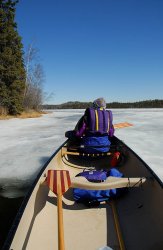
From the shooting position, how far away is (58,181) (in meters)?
2.95

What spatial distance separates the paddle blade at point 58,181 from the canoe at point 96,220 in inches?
3.7

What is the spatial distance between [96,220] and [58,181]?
2.03 ft

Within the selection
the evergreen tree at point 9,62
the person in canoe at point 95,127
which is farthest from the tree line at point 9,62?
the person in canoe at point 95,127

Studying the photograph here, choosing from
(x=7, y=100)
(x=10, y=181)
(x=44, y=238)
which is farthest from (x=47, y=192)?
(x=7, y=100)

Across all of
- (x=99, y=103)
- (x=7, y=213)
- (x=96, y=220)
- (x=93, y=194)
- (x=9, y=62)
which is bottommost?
(x=7, y=213)

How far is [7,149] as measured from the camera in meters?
7.64

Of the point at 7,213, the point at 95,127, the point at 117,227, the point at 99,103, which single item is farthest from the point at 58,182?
the point at 99,103

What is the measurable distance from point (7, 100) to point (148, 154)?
51.7ft

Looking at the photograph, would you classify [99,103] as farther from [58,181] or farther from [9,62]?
[9,62]

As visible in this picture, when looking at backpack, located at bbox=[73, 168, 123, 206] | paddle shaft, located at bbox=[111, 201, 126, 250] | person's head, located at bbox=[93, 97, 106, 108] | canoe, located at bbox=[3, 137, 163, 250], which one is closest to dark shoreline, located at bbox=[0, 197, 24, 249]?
canoe, located at bbox=[3, 137, 163, 250]

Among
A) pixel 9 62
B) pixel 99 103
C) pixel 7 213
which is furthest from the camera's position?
pixel 9 62

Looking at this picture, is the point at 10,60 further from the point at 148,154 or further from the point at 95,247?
the point at 95,247

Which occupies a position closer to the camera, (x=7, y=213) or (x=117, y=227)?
(x=117, y=227)

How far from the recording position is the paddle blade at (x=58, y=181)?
2845 millimetres
